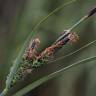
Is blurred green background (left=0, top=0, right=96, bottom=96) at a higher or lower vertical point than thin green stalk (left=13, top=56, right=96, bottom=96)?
higher

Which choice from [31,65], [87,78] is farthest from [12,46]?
[31,65]

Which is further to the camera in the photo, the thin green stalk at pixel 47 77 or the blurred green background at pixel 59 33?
the blurred green background at pixel 59 33

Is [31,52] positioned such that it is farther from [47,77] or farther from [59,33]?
[59,33]

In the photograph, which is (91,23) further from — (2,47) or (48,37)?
(2,47)

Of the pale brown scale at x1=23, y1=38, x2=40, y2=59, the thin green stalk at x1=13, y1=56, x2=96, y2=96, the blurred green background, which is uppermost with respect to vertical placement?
the blurred green background

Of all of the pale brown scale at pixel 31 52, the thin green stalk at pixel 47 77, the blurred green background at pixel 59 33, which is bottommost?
the thin green stalk at pixel 47 77

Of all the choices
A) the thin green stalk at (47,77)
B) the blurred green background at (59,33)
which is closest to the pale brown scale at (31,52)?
the thin green stalk at (47,77)

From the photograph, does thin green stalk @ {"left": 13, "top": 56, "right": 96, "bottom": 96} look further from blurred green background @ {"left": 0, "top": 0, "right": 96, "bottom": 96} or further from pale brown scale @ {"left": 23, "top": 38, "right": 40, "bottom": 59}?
blurred green background @ {"left": 0, "top": 0, "right": 96, "bottom": 96}

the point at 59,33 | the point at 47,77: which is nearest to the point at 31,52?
the point at 47,77

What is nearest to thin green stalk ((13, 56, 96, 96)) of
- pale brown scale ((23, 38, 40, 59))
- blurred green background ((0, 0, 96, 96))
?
pale brown scale ((23, 38, 40, 59))

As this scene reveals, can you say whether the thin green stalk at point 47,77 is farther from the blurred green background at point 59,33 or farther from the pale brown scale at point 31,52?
the blurred green background at point 59,33

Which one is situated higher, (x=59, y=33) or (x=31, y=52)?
(x=59, y=33)
